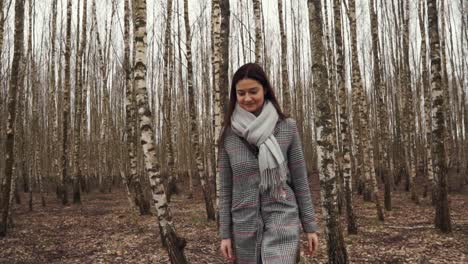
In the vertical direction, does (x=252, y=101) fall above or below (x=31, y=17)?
below

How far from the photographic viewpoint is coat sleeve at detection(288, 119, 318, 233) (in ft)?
7.06

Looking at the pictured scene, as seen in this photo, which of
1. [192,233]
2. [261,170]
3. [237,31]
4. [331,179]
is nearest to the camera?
[261,170]

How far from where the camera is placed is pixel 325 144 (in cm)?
445

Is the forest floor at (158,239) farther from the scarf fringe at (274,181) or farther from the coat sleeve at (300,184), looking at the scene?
the scarf fringe at (274,181)

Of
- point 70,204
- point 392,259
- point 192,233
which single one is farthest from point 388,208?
point 70,204

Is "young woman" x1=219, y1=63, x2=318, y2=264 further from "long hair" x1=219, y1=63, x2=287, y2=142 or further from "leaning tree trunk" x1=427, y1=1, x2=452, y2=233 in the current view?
"leaning tree trunk" x1=427, y1=1, x2=452, y2=233

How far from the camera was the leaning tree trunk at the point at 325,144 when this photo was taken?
14.6ft

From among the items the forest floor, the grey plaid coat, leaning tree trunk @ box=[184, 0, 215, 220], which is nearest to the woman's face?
the grey plaid coat

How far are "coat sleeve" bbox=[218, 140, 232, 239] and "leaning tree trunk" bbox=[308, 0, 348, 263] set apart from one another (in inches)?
97.2

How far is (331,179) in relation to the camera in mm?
4457

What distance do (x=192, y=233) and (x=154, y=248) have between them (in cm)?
137

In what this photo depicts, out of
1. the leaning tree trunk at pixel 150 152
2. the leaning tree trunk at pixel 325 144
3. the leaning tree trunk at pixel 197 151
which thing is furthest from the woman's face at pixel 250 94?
the leaning tree trunk at pixel 197 151

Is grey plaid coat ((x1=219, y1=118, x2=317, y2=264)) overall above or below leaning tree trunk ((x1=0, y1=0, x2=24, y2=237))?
below

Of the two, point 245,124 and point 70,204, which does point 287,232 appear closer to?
point 245,124
